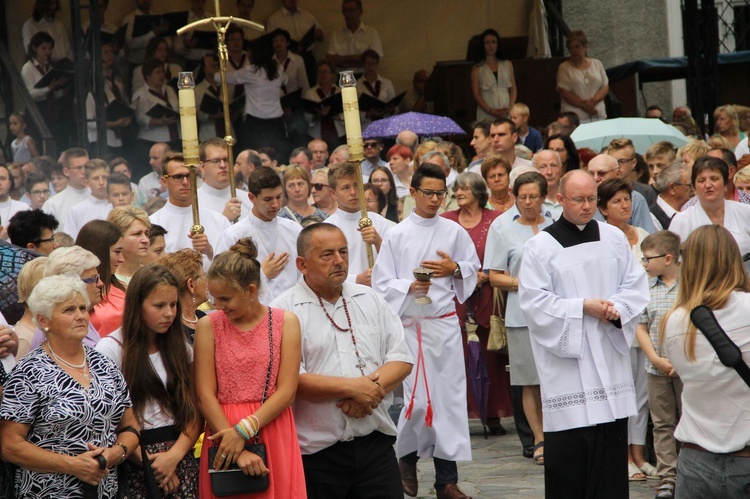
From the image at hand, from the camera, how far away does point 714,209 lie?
9008 millimetres

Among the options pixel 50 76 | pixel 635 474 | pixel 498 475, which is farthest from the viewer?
pixel 50 76

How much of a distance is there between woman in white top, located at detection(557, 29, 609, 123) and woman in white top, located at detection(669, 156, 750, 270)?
7609 mm

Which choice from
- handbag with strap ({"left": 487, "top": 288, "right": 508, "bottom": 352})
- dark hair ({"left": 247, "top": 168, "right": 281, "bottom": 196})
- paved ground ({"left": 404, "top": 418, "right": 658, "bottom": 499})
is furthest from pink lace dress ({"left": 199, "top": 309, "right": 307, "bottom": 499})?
handbag with strap ({"left": 487, "top": 288, "right": 508, "bottom": 352})

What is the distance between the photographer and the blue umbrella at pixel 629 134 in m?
13.1

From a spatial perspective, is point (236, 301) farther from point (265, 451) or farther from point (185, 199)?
point (185, 199)

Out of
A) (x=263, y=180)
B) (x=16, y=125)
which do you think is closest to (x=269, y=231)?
(x=263, y=180)

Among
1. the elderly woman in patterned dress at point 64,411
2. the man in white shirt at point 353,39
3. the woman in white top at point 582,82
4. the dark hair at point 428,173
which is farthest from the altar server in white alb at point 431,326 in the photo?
the man in white shirt at point 353,39

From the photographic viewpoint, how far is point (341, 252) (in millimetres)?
5832

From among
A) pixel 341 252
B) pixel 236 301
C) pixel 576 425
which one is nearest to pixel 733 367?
pixel 576 425

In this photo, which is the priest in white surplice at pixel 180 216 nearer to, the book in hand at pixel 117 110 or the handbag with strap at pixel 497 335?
the handbag with strap at pixel 497 335

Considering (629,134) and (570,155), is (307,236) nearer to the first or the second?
(570,155)

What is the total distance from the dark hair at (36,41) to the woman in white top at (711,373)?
12.2 meters

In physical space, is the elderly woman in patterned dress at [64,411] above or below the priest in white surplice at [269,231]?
below

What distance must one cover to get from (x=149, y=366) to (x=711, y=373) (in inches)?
104
